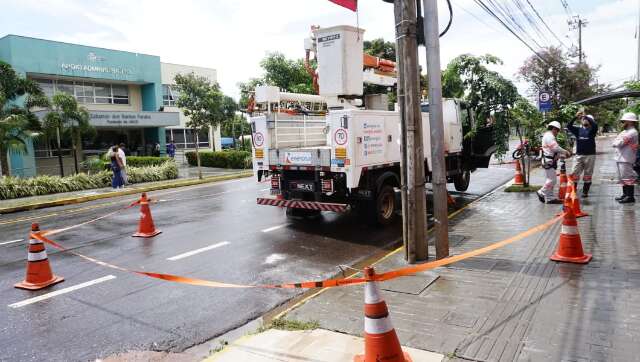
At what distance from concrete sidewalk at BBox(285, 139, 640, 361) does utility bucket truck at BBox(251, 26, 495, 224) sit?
208cm

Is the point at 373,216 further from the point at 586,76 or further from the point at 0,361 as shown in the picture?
the point at 586,76

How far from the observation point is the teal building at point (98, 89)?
89.4ft

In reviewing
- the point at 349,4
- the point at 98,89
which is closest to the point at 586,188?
the point at 349,4

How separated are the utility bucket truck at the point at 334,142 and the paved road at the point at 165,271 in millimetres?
617

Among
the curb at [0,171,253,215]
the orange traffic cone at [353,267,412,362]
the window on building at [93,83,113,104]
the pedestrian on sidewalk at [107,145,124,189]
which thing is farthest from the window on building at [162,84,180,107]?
the orange traffic cone at [353,267,412,362]

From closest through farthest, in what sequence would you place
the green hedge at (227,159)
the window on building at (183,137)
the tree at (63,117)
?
the tree at (63,117)
the green hedge at (227,159)
the window on building at (183,137)

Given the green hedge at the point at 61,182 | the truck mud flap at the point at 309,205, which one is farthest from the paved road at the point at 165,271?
the green hedge at the point at 61,182

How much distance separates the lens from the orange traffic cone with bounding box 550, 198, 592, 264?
18.4 feet

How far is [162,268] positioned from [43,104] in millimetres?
17330

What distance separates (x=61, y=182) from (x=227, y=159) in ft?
34.0

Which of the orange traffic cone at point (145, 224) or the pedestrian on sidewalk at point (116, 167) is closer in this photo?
the orange traffic cone at point (145, 224)

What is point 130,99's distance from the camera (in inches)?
1363

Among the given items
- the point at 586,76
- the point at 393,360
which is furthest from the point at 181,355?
the point at 586,76

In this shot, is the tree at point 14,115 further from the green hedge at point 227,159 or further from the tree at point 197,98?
the green hedge at point 227,159
